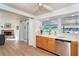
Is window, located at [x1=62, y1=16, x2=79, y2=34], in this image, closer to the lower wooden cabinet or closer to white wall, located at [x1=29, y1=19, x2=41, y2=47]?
the lower wooden cabinet

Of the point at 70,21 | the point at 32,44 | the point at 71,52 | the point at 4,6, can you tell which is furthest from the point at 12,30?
the point at 71,52

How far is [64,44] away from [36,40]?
12.0 ft

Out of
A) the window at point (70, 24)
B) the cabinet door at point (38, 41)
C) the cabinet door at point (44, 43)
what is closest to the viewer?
the window at point (70, 24)

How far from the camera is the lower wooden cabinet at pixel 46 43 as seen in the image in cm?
664

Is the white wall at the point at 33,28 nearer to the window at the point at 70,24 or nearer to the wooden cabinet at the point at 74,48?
the window at the point at 70,24

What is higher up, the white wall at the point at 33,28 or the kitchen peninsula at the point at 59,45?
the white wall at the point at 33,28

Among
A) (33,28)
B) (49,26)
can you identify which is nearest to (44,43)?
(49,26)

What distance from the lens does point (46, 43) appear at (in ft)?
24.1

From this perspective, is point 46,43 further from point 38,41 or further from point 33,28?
point 33,28

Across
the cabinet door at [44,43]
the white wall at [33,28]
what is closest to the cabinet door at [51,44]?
the cabinet door at [44,43]

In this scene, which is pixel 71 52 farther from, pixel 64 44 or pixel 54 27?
pixel 54 27

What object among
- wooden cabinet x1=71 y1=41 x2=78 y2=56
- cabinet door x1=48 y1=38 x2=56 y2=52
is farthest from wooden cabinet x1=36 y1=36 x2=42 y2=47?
wooden cabinet x1=71 y1=41 x2=78 y2=56

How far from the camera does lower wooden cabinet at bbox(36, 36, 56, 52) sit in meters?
6.64

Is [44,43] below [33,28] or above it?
Answer: below
